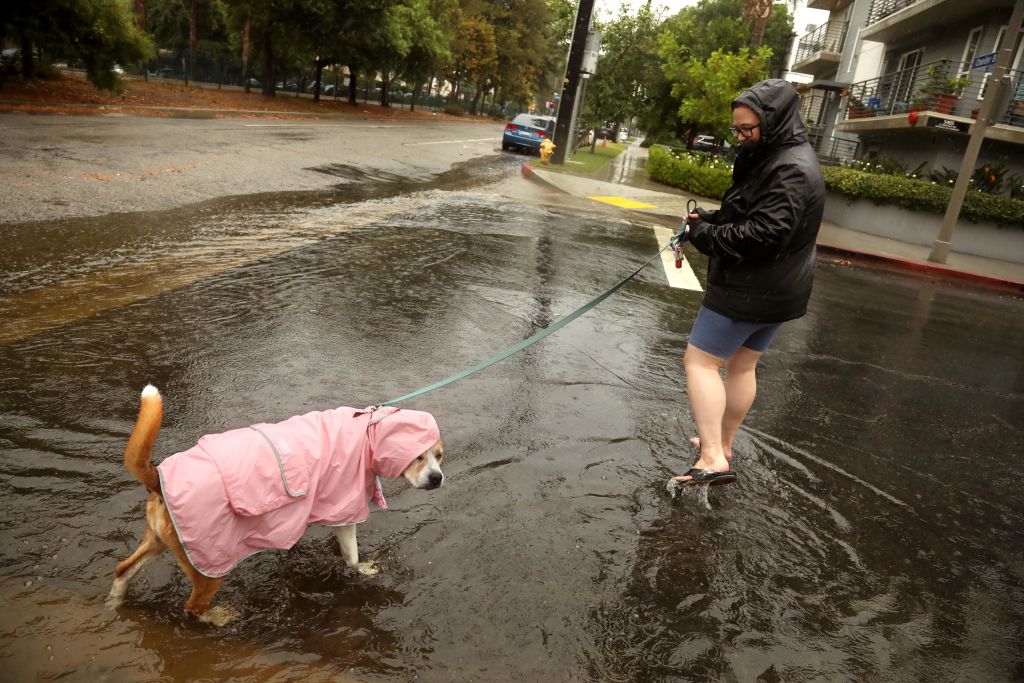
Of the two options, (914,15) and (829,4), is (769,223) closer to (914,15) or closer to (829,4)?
(914,15)

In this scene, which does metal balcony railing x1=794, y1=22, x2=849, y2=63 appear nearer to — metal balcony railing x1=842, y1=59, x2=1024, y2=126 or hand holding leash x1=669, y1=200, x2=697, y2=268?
metal balcony railing x1=842, y1=59, x2=1024, y2=126

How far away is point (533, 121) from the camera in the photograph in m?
30.9

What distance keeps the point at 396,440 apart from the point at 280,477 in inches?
18.5

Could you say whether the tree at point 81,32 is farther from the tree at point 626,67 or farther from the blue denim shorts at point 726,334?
the blue denim shorts at point 726,334

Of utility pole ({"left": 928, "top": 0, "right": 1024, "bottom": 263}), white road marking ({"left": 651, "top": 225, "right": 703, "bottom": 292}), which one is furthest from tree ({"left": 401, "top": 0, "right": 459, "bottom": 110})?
white road marking ({"left": 651, "top": 225, "right": 703, "bottom": 292})

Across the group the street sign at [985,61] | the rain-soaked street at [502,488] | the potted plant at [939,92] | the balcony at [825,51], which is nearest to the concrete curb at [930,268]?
the street sign at [985,61]

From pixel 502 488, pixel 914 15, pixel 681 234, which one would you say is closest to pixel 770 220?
pixel 681 234

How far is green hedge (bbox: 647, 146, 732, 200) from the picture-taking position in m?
21.0

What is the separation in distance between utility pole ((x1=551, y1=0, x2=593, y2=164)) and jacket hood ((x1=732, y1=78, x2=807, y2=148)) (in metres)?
21.3

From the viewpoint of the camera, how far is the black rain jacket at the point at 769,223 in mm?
3307

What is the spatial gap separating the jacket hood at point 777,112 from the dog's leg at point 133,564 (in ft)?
10.2

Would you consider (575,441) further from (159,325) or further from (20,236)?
(20,236)

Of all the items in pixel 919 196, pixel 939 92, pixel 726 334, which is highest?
pixel 939 92

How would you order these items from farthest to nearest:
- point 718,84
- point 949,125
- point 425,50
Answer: point 425,50
point 718,84
point 949,125
